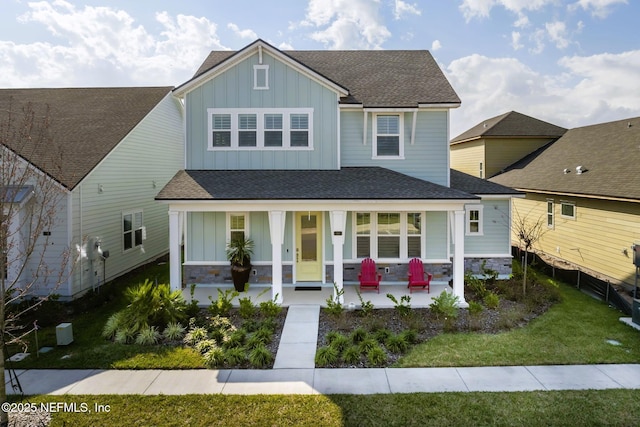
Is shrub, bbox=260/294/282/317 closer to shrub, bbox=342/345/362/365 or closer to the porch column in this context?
shrub, bbox=342/345/362/365

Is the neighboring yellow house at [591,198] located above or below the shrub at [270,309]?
above

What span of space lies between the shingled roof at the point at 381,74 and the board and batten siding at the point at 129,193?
4.01 meters

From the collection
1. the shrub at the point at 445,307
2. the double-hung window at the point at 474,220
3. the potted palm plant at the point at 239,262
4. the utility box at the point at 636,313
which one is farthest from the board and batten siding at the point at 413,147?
the utility box at the point at 636,313

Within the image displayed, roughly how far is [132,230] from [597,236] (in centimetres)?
1761

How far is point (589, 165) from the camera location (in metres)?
16.1

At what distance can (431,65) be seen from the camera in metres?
15.3

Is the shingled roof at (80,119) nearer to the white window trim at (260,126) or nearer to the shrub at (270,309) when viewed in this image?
the white window trim at (260,126)

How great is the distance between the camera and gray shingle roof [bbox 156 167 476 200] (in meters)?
10.9

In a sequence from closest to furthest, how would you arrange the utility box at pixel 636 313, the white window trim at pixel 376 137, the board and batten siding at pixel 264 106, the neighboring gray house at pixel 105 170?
the utility box at pixel 636 313
the neighboring gray house at pixel 105 170
the board and batten siding at pixel 264 106
the white window trim at pixel 376 137

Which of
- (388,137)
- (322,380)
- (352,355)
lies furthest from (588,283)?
(322,380)

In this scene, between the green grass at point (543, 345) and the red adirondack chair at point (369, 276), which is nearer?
the green grass at point (543, 345)

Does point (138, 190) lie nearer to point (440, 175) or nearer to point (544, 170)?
point (440, 175)

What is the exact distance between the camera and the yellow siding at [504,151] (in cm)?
2380

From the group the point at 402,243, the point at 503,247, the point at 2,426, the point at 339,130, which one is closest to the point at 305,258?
the point at 402,243
